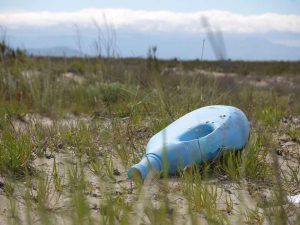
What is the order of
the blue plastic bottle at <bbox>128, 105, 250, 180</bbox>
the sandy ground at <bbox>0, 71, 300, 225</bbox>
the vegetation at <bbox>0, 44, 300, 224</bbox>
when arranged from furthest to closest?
the blue plastic bottle at <bbox>128, 105, 250, 180</bbox>
the sandy ground at <bbox>0, 71, 300, 225</bbox>
the vegetation at <bbox>0, 44, 300, 224</bbox>

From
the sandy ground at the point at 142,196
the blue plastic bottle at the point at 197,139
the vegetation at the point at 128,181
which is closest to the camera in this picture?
the vegetation at the point at 128,181

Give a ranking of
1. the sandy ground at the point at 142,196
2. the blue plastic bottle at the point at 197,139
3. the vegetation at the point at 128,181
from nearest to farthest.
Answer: the vegetation at the point at 128,181, the sandy ground at the point at 142,196, the blue plastic bottle at the point at 197,139

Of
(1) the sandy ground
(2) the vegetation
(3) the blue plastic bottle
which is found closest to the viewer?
(2) the vegetation

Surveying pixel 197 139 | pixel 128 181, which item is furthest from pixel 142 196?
pixel 197 139

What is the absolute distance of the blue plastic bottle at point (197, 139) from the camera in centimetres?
208

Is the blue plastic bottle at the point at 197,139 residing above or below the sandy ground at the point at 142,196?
above

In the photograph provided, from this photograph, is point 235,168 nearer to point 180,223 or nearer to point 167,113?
point 180,223

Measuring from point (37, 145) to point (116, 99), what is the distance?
1.92 m

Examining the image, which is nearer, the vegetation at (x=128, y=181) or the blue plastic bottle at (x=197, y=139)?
the vegetation at (x=128, y=181)

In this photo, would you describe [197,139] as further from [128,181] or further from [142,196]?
[142,196]

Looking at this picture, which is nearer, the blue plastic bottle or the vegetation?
the vegetation

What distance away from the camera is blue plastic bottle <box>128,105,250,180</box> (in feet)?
6.82

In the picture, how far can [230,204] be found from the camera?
181cm

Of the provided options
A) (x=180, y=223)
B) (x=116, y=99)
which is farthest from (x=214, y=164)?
(x=116, y=99)
